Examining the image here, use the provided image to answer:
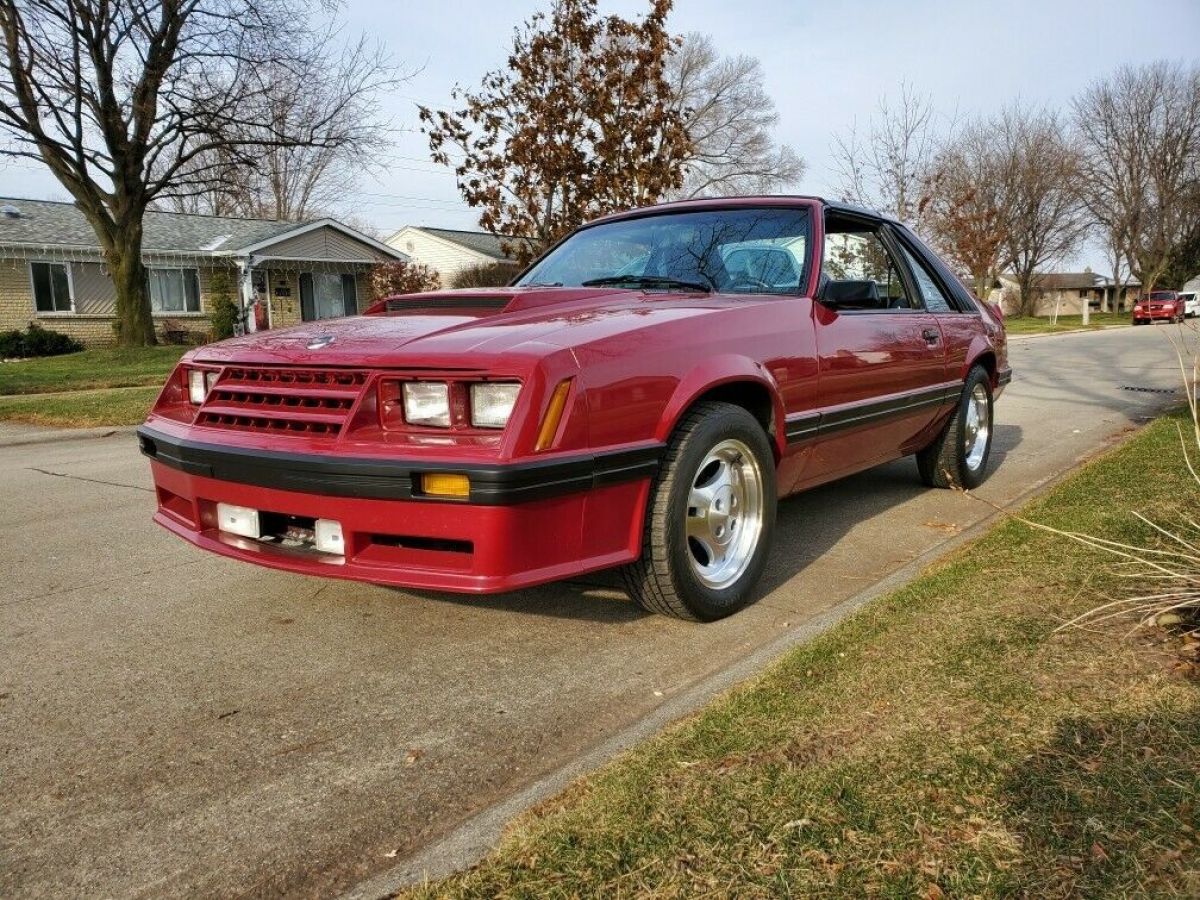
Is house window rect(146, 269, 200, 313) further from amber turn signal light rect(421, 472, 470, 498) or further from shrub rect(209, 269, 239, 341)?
amber turn signal light rect(421, 472, 470, 498)

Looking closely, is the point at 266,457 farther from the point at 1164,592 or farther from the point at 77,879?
the point at 1164,592

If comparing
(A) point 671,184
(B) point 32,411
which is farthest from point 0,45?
(A) point 671,184

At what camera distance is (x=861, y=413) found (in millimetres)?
4160

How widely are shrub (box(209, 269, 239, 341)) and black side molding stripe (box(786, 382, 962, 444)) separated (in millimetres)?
23004

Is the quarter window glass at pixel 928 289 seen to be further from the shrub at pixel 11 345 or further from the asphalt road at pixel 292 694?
the shrub at pixel 11 345

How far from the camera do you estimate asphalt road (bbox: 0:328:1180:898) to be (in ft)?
6.57

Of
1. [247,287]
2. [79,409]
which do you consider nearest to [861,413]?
[79,409]

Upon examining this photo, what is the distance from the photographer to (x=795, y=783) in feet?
6.62

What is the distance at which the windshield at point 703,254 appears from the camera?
399 cm

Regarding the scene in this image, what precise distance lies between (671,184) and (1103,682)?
12888 millimetres

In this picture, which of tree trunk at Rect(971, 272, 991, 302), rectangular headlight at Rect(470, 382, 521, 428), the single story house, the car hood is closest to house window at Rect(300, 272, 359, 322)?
the single story house

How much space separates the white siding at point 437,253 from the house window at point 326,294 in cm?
870

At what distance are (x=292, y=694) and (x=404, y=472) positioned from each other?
2.67 feet

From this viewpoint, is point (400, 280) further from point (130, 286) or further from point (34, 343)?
point (34, 343)
